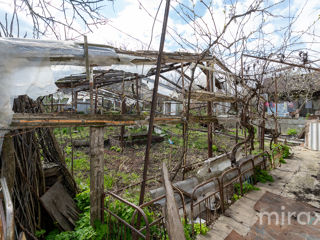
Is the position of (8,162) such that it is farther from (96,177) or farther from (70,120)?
(96,177)

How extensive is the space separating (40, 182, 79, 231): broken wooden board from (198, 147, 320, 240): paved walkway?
3.13 meters

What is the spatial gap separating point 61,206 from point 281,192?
6.95 m

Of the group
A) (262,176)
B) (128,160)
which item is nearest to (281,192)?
(262,176)

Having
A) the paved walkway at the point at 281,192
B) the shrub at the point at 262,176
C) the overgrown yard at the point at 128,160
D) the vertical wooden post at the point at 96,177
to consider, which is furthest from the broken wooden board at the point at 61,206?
the shrub at the point at 262,176

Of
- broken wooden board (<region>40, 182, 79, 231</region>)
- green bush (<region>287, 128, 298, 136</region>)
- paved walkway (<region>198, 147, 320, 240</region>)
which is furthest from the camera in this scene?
green bush (<region>287, 128, 298, 136</region>)

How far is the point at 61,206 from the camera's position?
14.1ft

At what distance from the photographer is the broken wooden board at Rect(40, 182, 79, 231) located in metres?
4.04

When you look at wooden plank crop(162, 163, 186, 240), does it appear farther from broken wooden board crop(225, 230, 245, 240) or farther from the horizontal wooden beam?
broken wooden board crop(225, 230, 245, 240)

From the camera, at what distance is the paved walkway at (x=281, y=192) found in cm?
415

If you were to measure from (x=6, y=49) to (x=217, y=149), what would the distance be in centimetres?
1071

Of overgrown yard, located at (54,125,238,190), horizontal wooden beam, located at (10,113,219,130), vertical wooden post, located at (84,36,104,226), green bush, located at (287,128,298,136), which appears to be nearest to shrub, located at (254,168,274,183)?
overgrown yard, located at (54,125,238,190)

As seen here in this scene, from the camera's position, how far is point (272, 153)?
29.1 ft

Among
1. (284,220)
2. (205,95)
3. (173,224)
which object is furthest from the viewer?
(205,95)

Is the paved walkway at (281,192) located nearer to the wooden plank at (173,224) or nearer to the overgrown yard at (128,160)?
the overgrown yard at (128,160)
